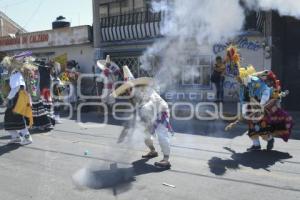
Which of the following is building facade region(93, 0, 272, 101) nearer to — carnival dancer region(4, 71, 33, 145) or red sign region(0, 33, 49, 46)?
carnival dancer region(4, 71, 33, 145)

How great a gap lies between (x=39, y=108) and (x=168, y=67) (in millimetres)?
3565

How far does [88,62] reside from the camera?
22781 millimetres

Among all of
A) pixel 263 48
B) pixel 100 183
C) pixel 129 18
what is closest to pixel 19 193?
pixel 100 183

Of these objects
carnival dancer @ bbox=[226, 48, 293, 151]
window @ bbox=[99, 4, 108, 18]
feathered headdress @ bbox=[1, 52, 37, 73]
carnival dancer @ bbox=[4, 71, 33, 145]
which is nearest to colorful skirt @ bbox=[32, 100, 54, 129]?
feathered headdress @ bbox=[1, 52, 37, 73]

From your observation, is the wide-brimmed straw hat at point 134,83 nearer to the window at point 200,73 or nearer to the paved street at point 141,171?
the paved street at point 141,171

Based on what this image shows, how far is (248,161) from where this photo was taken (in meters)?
7.55

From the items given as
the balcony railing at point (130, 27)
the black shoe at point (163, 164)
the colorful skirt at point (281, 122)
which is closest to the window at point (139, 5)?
the balcony railing at point (130, 27)

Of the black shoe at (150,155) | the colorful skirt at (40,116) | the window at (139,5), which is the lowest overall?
the black shoe at (150,155)

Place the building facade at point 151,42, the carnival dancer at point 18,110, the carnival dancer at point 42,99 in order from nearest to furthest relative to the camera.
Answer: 1. the carnival dancer at point 18,110
2. the carnival dancer at point 42,99
3. the building facade at point 151,42

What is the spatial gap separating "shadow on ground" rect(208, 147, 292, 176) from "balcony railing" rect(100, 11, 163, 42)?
412 inches

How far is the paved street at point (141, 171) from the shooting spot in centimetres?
591

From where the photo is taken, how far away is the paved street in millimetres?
5906

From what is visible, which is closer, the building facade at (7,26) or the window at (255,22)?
the window at (255,22)

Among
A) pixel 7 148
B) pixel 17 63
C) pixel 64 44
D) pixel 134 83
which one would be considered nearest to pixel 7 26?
pixel 64 44
